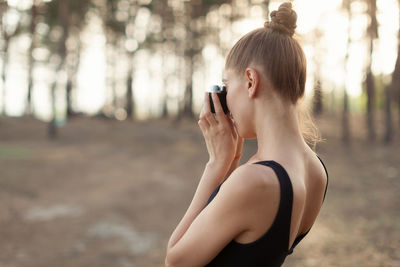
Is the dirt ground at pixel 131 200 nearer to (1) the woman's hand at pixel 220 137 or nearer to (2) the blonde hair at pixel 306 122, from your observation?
(2) the blonde hair at pixel 306 122

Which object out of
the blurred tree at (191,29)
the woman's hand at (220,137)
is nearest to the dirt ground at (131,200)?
the woman's hand at (220,137)

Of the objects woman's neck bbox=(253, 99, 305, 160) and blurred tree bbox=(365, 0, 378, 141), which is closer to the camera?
woman's neck bbox=(253, 99, 305, 160)

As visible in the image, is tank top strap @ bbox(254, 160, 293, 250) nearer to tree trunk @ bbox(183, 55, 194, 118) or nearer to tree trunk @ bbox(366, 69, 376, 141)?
tree trunk @ bbox(366, 69, 376, 141)

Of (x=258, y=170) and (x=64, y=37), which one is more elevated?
(x=64, y=37)

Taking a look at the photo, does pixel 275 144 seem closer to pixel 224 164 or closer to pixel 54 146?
pixel 224 164

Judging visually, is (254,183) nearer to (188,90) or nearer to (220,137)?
(220,137)

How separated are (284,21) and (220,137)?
59 centimetres

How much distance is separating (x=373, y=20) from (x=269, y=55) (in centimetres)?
1910

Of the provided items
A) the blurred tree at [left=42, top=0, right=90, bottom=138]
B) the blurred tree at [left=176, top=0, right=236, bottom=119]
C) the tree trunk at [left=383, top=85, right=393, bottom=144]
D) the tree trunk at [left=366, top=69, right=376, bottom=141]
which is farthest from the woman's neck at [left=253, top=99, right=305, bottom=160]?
the blurred tree at [left=176, top=0, right=236, bottom=119]

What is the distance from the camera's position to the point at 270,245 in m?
1.45

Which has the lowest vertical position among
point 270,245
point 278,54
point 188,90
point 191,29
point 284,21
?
point 188,90

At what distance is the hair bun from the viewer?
1.62 m

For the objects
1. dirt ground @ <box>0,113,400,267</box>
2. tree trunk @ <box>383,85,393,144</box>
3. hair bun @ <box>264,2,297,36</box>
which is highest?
hair bun @ <box>264,2,297,36</box>

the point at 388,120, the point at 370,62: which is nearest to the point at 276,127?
the point at 370,62
